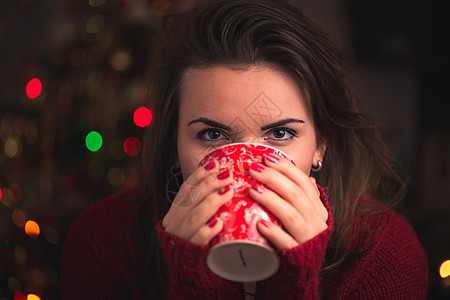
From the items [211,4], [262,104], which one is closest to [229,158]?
[262,104]

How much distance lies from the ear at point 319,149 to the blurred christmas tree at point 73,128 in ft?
3.29

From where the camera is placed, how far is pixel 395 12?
2.29 meters

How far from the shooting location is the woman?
72 cm

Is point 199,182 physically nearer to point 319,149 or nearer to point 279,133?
point 279,133

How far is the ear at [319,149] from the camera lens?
1052mm

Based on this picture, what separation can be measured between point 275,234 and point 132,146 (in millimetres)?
1462

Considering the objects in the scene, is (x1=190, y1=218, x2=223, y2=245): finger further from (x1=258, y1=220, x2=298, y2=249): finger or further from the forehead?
the forehead

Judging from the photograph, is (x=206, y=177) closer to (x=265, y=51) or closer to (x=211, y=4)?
(x=265, y=51)

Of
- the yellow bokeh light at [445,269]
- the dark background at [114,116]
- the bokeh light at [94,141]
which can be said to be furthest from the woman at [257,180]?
the bokeh light at [94,141]

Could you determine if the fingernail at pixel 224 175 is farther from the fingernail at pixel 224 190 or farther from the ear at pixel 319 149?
the ear at pixel 319 149

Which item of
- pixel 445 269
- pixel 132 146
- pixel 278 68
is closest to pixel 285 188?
pixel 278 68

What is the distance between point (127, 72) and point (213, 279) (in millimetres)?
1357

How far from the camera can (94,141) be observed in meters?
1.95

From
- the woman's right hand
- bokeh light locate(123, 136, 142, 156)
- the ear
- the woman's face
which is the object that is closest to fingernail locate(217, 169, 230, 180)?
the woman's right hand
